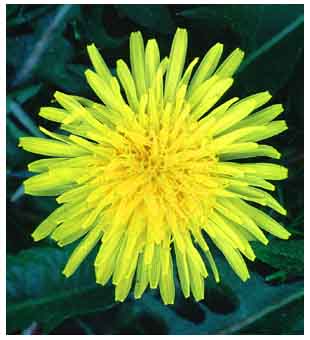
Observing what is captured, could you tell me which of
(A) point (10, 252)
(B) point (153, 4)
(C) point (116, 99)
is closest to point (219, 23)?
(B) point (153, 4)

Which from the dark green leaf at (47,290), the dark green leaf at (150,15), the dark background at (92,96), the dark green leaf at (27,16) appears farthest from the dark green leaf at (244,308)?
the dark green leaf at (27,16)

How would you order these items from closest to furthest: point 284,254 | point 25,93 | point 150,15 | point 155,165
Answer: point 155,165 → point 284,254 → point 150,15 → point 25,93

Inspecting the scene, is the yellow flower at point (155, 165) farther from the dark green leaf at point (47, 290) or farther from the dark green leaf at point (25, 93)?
the dark green leaf at point (25, 93)

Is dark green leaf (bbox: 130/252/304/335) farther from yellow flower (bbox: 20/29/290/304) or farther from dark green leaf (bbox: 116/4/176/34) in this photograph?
dark green leaf (bbox: 116/4/176/34)

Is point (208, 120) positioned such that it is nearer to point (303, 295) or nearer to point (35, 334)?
point (303, 295)

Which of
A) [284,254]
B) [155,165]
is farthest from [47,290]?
[284,254]

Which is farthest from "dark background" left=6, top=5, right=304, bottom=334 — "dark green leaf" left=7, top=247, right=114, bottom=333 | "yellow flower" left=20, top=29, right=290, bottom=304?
"yellow flower" left=20, top=29, right=290, bottom=304

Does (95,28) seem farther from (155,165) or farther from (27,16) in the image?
(155,165)
